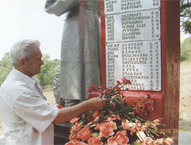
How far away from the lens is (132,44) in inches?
69.1

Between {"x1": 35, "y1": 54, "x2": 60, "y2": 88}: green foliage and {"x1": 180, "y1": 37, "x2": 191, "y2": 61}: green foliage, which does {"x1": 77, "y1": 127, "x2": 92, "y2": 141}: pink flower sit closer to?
{"x1": 35, "y1": 54, "x2": 60, "y2": 88}: green foliage

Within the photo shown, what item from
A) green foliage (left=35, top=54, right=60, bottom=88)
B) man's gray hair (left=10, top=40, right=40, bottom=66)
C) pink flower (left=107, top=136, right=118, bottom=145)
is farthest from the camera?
green foliage (left=35, top=54, right=60, bottom=88)

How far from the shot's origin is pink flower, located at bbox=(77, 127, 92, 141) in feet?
4.20

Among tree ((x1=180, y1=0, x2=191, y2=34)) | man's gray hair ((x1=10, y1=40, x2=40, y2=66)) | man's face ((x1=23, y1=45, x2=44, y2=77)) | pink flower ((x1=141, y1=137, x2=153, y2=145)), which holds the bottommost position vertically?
pink flower ((x1=141, y1=137, x2=153, y2=145))

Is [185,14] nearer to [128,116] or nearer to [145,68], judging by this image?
[145,68]

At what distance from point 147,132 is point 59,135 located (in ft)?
5.11

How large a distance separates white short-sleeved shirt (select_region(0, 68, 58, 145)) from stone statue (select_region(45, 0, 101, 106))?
1.33 meters

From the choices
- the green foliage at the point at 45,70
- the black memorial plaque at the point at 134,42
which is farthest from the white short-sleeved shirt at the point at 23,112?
the green foliage at the point at 45,70

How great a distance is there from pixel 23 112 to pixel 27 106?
0.06 metres

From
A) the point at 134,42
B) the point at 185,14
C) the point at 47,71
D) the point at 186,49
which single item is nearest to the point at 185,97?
the point at 186,49

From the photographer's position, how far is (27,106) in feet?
4.02

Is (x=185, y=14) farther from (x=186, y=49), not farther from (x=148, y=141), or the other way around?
(x=148, y=141)

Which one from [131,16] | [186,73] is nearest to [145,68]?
[131,16]

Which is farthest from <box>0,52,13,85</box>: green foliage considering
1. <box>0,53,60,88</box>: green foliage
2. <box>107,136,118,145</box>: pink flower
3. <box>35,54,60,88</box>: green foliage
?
<box>107,136,118,145</box>: pink flower
